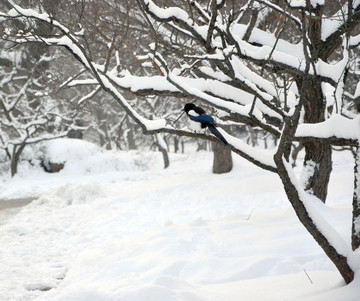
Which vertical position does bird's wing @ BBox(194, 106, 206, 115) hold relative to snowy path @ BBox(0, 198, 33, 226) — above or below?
above

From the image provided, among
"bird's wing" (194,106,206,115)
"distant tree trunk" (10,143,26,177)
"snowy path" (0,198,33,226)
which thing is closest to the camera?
"bird's wing" (194,106,206,115)

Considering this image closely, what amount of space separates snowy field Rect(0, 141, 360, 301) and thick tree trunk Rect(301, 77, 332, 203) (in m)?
0.51

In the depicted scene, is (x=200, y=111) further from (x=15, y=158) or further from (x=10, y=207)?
(x=15, y=158)

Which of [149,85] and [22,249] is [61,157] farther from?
[149,85]

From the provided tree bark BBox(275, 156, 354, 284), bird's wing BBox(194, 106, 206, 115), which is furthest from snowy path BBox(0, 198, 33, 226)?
tree bark BBox(275, 156, 354, 284)

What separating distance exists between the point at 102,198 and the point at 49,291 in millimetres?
6284

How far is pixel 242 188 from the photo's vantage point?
1007cm

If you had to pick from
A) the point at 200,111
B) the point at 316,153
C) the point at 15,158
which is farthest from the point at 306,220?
the point at 15,158

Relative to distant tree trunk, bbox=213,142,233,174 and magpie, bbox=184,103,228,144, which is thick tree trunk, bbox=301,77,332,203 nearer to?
magpie, bbox=184,103,228,144

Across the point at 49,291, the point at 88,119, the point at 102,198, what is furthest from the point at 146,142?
the point at 49,291

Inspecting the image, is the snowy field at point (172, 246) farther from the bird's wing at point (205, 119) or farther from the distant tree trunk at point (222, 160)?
the bird's wing at point (205, 119)

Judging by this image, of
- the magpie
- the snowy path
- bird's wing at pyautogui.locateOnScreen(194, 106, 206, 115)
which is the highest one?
bird's wing at pyautogui.locateOnScreen(194, 106, 206, 115)

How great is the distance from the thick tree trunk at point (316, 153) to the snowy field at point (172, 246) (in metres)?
0.51

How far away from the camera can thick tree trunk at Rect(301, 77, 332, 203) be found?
576 centimetres
